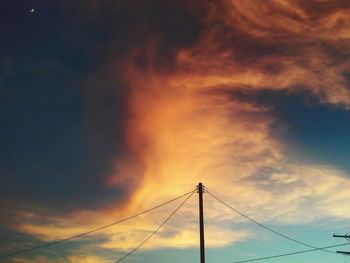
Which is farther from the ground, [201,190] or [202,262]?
[201,190]

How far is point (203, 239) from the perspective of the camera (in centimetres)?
3309

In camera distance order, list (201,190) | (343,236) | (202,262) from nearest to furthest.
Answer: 1. (202,262)
2. (201,190)
3. (343,236)

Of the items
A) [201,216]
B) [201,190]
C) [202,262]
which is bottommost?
[202,262]

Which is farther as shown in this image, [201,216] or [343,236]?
[343,236]

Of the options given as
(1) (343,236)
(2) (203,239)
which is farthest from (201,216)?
(1) (343,236)

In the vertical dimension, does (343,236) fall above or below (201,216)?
above

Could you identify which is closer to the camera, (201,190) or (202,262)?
(202,262)

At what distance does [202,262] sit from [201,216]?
342 cm

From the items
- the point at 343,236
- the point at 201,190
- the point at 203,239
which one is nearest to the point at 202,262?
the point at 203,239

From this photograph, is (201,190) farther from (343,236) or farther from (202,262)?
(343,236)

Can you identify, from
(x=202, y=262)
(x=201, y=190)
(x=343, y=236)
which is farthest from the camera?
(x=343, y=236)

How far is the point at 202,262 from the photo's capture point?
106ft

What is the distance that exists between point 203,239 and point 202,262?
5.47 feet

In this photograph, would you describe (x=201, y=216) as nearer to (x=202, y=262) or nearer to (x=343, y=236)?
(x=202, y=262)
